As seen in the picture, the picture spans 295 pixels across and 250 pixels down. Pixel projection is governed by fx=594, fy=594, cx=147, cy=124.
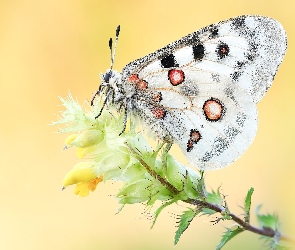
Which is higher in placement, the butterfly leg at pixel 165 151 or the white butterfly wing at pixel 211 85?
the white butterfly wing at pixel 211 85

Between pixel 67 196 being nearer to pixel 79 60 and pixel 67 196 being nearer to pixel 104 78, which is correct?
pixel 79 60

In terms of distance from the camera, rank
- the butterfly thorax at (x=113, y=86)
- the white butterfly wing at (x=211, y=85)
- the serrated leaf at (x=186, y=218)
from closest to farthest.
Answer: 1. the serrated leaf at (x=186, y=218)
2. the white butterfly wing at (x=211, y=85)
3. the butterfly thorax at (x=113, y=86)

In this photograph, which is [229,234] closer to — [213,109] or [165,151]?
[165,151]

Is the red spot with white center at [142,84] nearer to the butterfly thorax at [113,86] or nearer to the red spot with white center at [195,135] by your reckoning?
the butterfly thorax at [113,86]

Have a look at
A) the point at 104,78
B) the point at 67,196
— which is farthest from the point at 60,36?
the point at 104,78

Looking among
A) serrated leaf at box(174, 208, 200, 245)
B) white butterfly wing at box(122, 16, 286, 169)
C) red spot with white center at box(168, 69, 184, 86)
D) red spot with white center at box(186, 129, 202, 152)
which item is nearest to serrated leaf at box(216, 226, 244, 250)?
serrated leaf at box(174, 208, 200, 245)

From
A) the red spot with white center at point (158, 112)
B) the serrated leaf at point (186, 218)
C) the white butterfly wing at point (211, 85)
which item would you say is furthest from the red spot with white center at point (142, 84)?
the serrated leaf at point (186, 218)

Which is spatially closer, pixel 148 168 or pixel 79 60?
pixel 148 168

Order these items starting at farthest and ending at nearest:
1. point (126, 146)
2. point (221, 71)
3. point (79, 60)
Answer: point (79, 60) → point (221, 71) → point (126, 146)

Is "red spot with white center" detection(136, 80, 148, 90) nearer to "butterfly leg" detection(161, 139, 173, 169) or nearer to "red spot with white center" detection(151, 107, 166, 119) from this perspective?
"red spot with white center" detection(151, 107, 166, 119)
